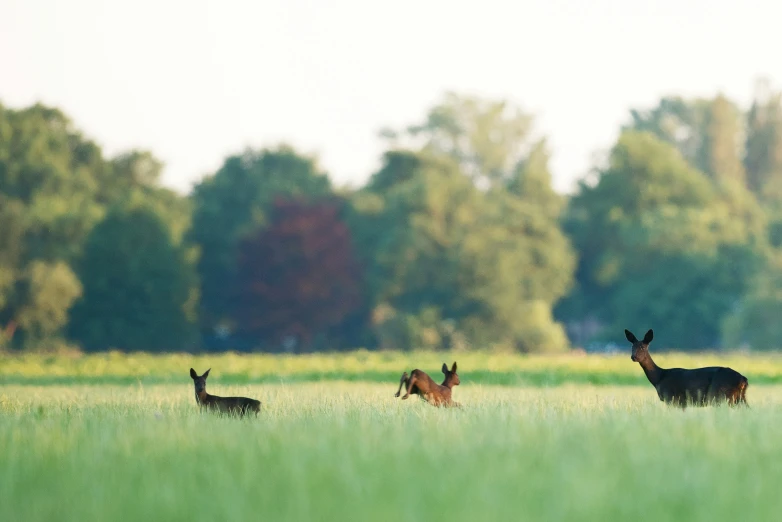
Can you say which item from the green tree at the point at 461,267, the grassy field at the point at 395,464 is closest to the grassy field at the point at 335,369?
the grassy field at the point at 395,464

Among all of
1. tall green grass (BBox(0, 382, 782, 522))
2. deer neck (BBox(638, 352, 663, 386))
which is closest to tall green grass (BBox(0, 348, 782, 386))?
deer neck (BBox(638, 352, 663, 386))

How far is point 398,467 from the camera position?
9484 millimetres

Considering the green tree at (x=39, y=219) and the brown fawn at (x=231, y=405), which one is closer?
the brown fawn at (x=231, y=405)

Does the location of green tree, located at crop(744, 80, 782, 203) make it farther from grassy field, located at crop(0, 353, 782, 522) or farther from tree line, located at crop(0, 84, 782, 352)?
grassy field, located at crop(0, 353, 782, 522)

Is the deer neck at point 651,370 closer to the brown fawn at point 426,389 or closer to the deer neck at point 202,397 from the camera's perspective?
the brown fawn at point 426,389

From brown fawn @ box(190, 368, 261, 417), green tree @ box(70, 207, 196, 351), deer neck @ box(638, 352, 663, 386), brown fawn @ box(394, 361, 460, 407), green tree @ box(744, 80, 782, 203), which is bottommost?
brown fawn @ box(190, 368, 261, 417)

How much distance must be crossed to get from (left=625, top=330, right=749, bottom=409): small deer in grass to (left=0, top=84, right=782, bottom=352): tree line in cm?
4968

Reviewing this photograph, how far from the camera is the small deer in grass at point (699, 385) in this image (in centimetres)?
1611

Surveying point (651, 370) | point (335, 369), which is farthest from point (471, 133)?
point (651, 370)

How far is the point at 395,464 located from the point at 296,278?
6393 cm

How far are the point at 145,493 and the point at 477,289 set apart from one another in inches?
2331

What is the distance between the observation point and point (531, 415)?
13.9m

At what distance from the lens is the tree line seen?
68.0 meters

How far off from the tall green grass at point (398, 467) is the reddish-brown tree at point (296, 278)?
5810 centimetres
